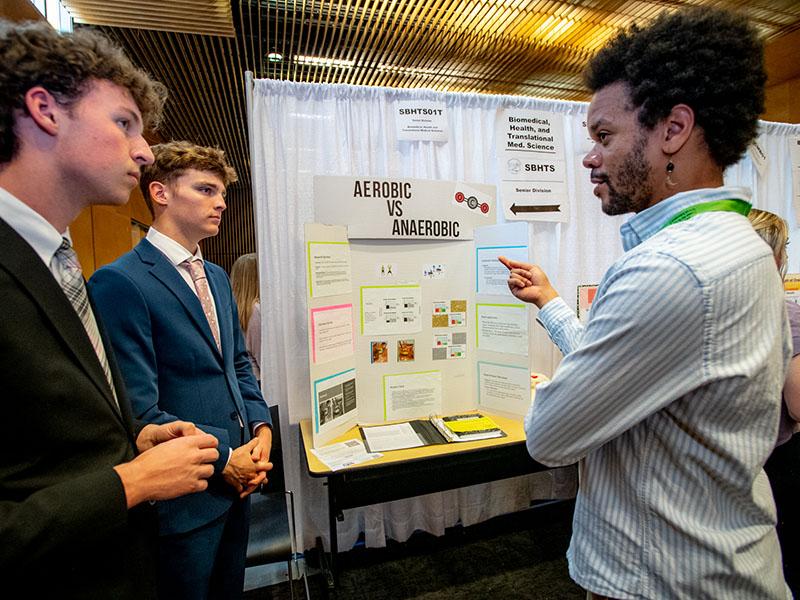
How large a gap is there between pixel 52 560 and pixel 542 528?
277cm

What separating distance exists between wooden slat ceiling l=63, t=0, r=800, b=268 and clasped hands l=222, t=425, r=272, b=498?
109 inches

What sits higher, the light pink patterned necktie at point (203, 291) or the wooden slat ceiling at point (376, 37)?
the wooden slat ceiling at point (376, 37)

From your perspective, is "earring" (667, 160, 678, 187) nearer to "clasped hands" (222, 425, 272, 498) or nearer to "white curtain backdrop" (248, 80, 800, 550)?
"clasped hands" (222, 425, 272, 498)

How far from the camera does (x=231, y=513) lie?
149 centimetres

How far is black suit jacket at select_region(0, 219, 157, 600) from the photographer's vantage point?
671 millimetres

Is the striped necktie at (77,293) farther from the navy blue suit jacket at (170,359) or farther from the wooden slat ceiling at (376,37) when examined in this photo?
the wooden slat ceiling at (376,37)

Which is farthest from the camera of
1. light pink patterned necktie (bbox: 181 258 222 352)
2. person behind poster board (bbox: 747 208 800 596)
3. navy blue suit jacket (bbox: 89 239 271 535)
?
person behind poster board (bbox: 747 208 800 596)

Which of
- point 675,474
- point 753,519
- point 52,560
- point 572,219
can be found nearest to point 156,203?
point 52,560

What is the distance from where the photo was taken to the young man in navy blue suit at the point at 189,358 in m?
1.29

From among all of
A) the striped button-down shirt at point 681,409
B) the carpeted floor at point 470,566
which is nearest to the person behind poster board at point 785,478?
the carpeted floor at point 470,566

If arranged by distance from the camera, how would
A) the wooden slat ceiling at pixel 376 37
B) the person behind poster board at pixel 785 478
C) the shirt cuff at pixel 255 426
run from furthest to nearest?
1. the wooden slat ceiling at pixel 376 37
2. the person behind poster board at pixel 785 478
3. the shirt cuff at pixel 255 426

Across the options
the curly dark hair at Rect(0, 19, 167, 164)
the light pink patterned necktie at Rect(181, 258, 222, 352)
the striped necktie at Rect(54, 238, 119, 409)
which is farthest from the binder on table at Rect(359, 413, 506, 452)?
the curly dark hair at Rect(0, 19, 167, 164)

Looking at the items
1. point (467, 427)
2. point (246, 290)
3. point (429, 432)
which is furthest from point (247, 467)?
point (246, 290)

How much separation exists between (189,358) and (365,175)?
1.41 m
